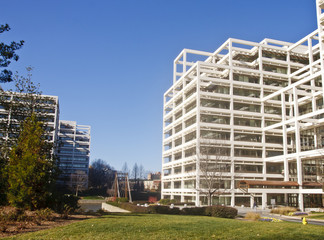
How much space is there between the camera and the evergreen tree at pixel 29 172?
19734mm

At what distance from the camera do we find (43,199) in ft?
68.2

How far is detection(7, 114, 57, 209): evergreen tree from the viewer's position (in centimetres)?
1973

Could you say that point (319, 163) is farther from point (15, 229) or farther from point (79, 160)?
point (79, 160)

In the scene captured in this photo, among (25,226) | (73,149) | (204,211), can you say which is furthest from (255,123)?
(73,149)

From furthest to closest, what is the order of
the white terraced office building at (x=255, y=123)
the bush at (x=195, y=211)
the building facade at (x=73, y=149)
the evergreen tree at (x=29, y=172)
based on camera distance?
the building facade at (x=73, y=149)
the white terraced office building at (x=255, y=123)
the bush at (x=195, y=211)
the evergreen tree at (x=29, y=172)

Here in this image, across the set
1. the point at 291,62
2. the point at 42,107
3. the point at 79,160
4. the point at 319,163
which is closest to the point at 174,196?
the point at 319,163

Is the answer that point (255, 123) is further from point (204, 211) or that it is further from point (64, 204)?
point (64, 204)

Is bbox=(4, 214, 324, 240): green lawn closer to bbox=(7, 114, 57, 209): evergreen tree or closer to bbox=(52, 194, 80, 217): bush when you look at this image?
bbox=(52, 194, 80, 217): bush

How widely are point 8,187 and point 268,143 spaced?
53.3 m

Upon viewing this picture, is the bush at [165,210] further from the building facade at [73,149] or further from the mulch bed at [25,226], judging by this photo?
the building facade at [73,149]

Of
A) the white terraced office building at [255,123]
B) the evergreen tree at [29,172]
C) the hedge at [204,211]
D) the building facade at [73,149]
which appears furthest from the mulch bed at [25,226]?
the building facade at [73,149]

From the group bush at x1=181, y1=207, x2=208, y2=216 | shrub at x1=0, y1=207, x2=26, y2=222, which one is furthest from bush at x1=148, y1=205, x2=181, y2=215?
shrub at x1=0, y1=207, x2=26, y2=222

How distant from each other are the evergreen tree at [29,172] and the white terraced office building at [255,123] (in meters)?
35.5

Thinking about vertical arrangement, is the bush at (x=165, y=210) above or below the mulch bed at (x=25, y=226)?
below
